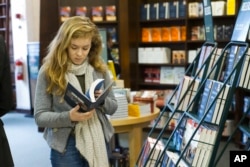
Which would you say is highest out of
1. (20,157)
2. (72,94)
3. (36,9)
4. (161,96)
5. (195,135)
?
(36,9)


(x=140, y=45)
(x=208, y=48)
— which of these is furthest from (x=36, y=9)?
(x=208, y=48)

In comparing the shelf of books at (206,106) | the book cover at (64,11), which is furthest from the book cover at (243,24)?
the book cover at (64,11)

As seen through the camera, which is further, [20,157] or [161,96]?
[161,96]

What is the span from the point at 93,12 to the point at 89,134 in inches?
141

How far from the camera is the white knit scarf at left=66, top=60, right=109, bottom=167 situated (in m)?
1.83

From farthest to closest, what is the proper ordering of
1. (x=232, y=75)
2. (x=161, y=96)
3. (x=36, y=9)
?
(x=36, y=9) < (x=161, y=96) < (x=232, y=75)

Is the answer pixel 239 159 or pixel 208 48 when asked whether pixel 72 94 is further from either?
pixel 208 48

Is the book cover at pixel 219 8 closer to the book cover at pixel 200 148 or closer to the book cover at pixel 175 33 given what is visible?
the book cover at pixel 175 33

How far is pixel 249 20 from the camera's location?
1822 mm

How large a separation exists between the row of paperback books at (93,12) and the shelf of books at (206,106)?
2.94 m

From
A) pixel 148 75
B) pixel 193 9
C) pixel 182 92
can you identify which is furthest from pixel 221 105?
pixel 148 75

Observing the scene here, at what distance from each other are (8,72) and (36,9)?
15.9 feet

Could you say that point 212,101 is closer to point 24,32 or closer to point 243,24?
point 243,24

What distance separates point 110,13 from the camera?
17.2 ft
